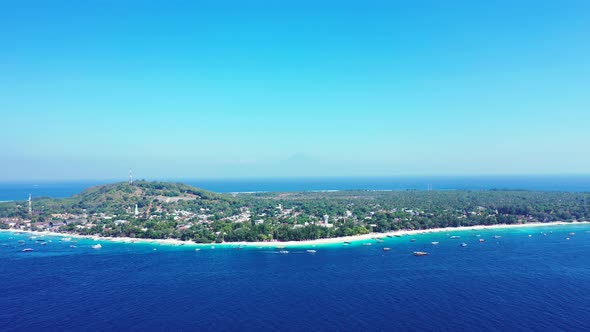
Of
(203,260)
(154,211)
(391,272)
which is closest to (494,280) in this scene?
(391,272)

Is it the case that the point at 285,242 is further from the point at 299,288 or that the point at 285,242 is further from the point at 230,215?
the point at 230,215

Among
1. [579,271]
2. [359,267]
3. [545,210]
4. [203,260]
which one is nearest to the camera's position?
[579,271]

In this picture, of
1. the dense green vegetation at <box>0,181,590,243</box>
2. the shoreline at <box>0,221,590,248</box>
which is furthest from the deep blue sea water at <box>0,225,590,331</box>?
the dense green vegetation at <box>0,181,590,243</box>

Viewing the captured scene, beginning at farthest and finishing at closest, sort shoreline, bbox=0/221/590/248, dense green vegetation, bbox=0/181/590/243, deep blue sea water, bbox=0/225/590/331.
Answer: dense green vegetation, bbox=0/181/590/243 < shoreline, bbox=0/221/590/248 < deep blue sea water, bbox=0/225/590/331

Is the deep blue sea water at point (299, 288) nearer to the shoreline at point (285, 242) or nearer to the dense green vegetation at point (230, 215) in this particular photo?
the shoreline at point (285, 242)

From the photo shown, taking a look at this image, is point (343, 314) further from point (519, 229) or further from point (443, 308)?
point (519, 229)

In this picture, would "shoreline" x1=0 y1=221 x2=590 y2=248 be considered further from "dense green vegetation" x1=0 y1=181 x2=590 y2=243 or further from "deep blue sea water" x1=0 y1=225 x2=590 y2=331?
"deep blue sea water" x1=0 y1=225 x2=590 y2=331

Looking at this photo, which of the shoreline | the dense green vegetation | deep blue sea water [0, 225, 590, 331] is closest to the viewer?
deep blue sea water [0, 225, 590, 331]
